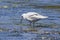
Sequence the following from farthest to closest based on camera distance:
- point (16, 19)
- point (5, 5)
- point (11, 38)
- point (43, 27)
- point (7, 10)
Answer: point (5, 5) → point (7, 10) → point (16, 19) → point (43, 27) → point (11, 38)

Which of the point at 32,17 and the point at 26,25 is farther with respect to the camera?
the point at 26,25

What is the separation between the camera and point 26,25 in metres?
9.13

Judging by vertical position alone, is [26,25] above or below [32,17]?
below

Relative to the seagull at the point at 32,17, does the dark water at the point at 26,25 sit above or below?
below

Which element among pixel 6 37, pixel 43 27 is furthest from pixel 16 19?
pixel 6 37

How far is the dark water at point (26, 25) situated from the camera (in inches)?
312

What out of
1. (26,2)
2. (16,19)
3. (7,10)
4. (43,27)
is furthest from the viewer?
(26,2)

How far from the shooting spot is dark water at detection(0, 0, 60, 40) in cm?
793

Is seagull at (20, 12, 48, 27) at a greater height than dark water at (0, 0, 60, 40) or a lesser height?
greater

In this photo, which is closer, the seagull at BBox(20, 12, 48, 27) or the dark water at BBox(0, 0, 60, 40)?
the dark water at BBox(0, 0, 60, 40)

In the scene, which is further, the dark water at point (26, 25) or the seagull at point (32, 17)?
the seagull at point (32, 17)

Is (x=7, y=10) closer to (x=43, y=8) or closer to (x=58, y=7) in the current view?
(x=43, y=8)

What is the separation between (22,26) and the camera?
29.6 ft

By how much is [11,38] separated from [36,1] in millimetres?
6573
